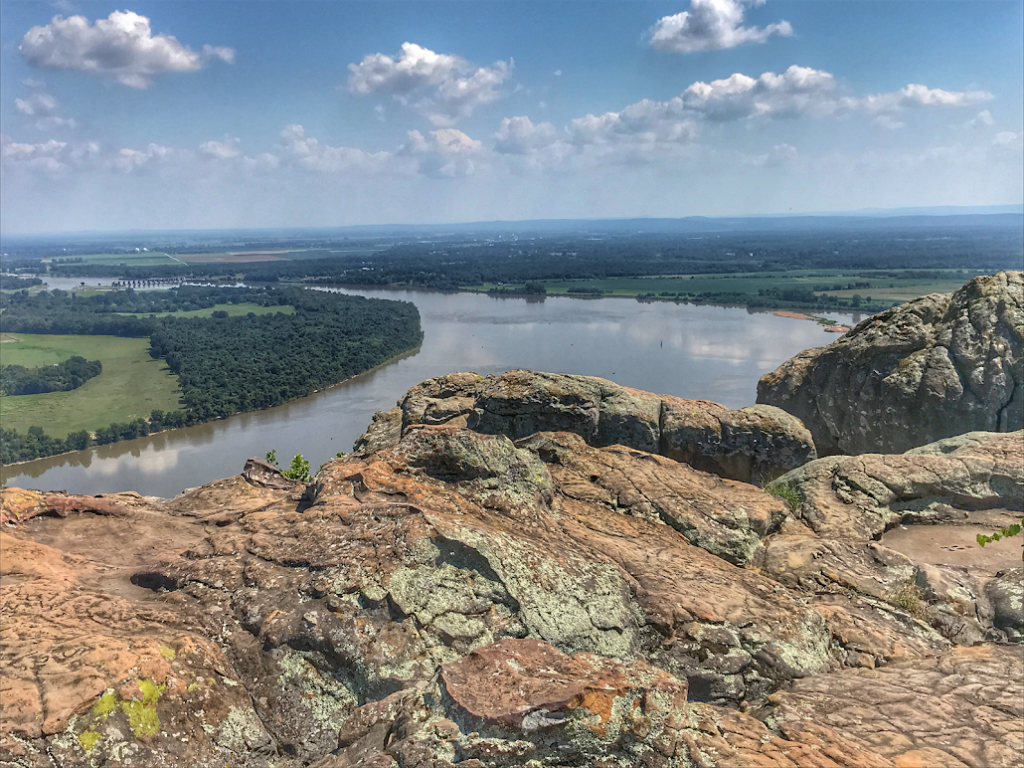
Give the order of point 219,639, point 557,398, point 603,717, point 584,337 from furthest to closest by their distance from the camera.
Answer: point 584,337 → point 557,398 → point 219,639 → point 603,717

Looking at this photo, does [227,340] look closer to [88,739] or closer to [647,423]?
[647,423]

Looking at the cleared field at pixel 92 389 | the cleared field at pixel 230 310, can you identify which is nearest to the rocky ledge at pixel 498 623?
the cleared field at pixel 92 389

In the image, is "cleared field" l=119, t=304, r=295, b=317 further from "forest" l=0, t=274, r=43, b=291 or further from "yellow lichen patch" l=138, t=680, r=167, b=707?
"yellow lichen patch" l=138, t=680, r=167, b=707

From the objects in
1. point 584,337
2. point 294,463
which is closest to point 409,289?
point 584,337

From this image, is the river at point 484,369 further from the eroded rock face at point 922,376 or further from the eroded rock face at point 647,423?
the eroded rock face at point 647,423

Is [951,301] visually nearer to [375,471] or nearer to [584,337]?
[375,471]
